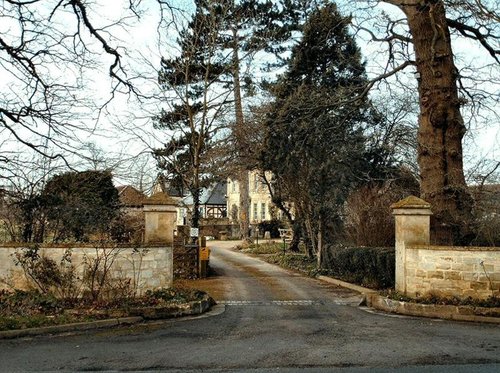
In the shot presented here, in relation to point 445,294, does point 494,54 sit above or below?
above

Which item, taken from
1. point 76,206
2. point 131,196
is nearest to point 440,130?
point 76,206

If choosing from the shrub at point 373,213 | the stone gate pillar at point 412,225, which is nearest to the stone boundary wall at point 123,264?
the stone gate pillar at point 412,225

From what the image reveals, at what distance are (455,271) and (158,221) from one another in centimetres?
681

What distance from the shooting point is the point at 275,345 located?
8336 mm

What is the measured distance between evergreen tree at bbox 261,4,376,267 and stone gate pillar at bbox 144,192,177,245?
22.2ft

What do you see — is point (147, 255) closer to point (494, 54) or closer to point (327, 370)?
point (327, 370)

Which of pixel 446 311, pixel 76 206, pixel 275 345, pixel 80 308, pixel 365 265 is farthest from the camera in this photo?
pixel 365 265

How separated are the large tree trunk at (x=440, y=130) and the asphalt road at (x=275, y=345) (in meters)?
3.76

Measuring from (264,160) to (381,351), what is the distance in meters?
16.8

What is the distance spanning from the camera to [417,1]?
14.8m

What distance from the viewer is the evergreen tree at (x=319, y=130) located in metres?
20.1

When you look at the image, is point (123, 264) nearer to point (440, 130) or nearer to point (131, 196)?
point (440, 130)

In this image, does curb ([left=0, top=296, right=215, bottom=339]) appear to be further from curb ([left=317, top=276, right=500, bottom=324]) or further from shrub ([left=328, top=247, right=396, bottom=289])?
shrub ([left=328, top=247, right=396, bottom=289])

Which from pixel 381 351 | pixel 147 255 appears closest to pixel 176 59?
pixel 147 255
